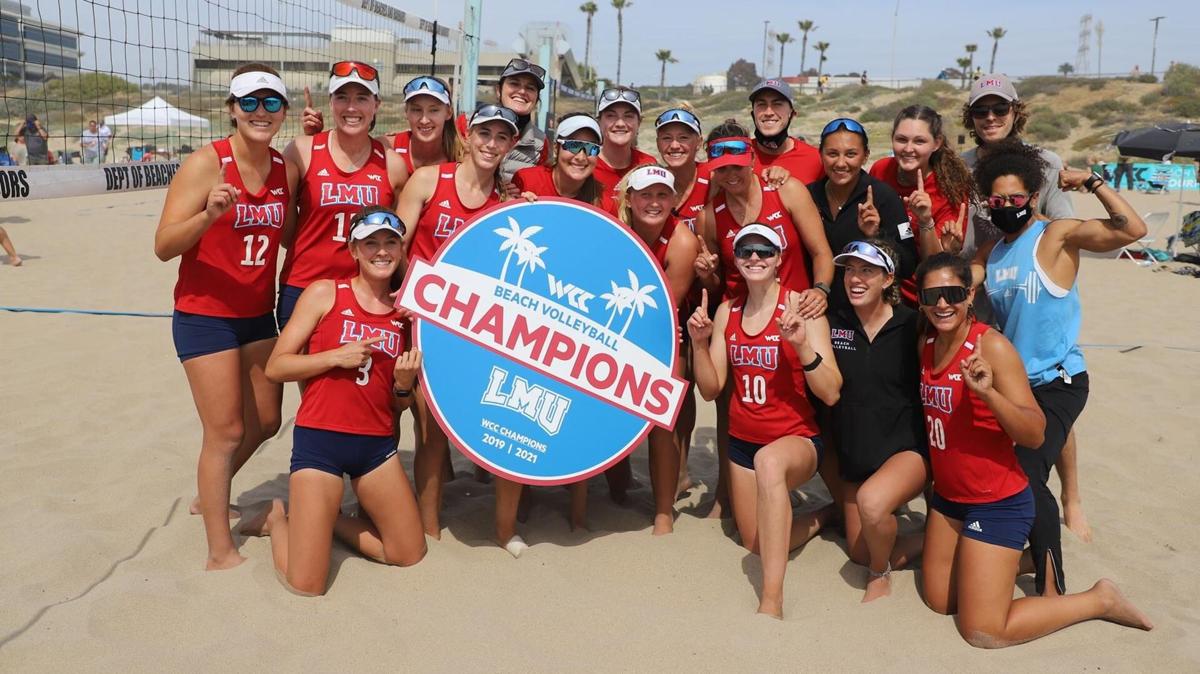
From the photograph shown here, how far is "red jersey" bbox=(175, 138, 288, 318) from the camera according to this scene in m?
3.90

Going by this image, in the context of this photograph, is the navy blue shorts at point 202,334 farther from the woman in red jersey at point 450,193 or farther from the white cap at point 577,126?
the white cap at point 577,126

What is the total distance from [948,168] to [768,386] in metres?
1.40

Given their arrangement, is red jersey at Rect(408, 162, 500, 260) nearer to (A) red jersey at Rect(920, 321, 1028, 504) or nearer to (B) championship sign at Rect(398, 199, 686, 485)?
(B) championship sign at Rect(398, 199, 686, 485)

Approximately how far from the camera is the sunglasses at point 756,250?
12.8 feet

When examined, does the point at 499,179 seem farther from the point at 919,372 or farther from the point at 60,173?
the point at 60,173

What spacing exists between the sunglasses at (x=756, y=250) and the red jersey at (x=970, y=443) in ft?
2.79

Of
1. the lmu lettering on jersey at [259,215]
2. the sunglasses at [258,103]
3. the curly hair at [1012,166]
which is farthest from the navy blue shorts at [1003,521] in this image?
the sunglasses at [258,103]

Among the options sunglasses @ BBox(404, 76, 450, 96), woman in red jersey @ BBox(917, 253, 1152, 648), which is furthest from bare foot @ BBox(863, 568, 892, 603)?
sunglasses @ BBox(404, 76, 450, 96)

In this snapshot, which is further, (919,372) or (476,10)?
(476,10)

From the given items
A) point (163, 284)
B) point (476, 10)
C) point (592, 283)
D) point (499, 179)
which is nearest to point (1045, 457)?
point (592, 283)

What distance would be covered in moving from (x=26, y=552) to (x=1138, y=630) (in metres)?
4.74

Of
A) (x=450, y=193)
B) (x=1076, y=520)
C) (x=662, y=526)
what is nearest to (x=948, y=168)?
(x=1076, y=520)

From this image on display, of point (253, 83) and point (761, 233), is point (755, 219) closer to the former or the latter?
point (761, 233)

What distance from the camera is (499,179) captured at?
14.4ft
